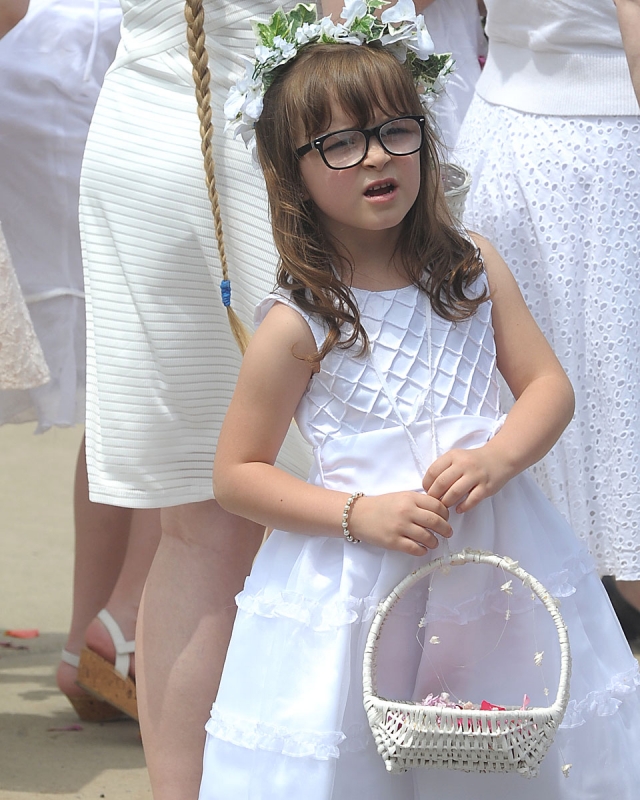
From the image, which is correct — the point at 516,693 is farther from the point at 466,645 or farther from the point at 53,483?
the point at 53,483

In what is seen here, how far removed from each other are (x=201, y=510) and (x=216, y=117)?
69 centimetres

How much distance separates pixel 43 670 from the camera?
363 cm

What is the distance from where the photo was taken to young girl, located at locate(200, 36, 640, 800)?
185 centimetres

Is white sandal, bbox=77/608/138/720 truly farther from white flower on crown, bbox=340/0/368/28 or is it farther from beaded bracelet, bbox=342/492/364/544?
white flower on crown, bbox=340/0/368/28

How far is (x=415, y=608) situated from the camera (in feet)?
6.38

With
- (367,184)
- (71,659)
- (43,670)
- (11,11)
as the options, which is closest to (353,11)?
(367,184)

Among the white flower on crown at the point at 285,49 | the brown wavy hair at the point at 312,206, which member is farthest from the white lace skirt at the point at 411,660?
the white flower on crown at the point at 285,49

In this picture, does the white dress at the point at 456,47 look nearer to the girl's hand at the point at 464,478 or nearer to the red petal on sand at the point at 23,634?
the girl's hand at the point at 464,478

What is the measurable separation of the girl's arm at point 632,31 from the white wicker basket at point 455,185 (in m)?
0.32

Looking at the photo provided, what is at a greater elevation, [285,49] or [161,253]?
[285,49]

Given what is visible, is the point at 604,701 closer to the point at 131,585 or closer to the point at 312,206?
the point at 312,206

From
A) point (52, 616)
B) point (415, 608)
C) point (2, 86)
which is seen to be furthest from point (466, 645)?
point (52, 616)

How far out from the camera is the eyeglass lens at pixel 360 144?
190 centimetres

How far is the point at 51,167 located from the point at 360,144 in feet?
5.87
